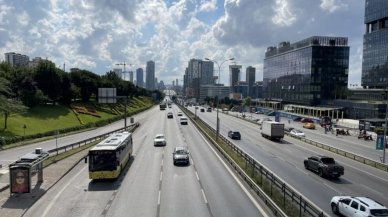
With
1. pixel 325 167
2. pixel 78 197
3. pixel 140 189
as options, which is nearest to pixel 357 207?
pixel 325 167

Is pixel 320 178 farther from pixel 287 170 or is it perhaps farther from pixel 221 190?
pixel 221 190

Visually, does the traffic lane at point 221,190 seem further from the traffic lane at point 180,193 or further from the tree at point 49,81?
the tree at point 49,81

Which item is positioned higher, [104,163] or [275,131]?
[104,163]

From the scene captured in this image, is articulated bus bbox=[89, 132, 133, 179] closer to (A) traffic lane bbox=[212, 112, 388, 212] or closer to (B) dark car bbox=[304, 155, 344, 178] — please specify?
(A) traffic lane bbox=[212, 112, 388, 212]

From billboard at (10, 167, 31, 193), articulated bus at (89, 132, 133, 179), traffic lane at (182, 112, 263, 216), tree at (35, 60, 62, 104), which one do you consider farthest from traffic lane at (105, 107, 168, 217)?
tree at (35, 60, 62, 104)

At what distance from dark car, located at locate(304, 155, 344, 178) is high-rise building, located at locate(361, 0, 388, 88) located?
118028 mm

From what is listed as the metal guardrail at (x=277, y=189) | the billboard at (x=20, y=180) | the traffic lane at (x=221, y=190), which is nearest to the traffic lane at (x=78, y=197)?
the billboard at (x=20, y=180)

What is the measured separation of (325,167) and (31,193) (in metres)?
21.2

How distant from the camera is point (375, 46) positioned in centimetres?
14800

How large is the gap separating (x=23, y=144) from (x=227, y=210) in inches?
1626

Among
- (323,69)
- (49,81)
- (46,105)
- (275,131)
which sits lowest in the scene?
(275,131)

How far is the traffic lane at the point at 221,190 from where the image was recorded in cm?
2095

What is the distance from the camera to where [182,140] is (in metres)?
57.1

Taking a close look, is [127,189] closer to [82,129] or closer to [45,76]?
[82,129]
